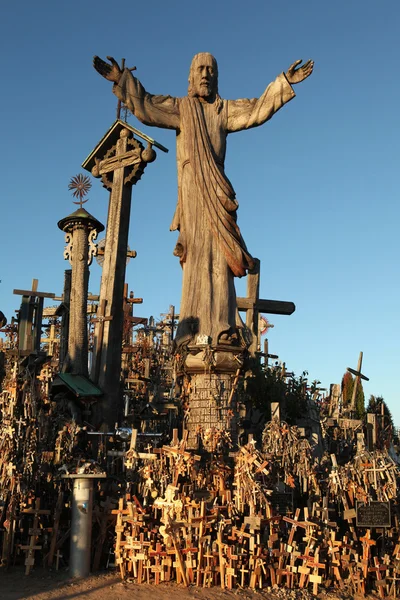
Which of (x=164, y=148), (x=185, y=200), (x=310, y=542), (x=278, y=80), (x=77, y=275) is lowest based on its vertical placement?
(x=310, y=542)

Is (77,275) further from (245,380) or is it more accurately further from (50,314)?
(50,314)

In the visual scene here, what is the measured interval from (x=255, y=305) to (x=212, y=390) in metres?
5.08

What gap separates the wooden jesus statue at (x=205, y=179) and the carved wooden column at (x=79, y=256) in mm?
2749

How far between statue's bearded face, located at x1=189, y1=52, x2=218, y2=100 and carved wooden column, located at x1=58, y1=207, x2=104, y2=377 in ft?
11.9

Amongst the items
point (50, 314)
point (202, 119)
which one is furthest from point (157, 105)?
point (50, 314)

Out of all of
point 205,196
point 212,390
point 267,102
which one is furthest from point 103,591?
point 267,102

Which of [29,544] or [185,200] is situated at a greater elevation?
[185,200]

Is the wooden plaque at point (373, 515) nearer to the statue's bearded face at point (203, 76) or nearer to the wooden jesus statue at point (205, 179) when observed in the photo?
the wooden jesus statue at point (205, 179)

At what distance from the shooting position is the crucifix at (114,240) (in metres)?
11.7

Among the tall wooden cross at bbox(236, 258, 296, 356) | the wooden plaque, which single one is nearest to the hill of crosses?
the wooden plaque

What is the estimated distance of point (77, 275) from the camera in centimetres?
1366

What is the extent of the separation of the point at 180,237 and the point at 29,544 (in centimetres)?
572

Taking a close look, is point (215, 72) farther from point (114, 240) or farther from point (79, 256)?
point (79, 256)

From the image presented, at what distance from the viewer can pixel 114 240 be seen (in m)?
12.5
